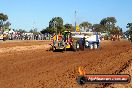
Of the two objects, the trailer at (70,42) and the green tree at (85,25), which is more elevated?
the green tree at (85,25)

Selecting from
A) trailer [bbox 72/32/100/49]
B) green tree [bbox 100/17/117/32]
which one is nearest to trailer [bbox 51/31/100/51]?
trailer [bbox 72/32/100/49]

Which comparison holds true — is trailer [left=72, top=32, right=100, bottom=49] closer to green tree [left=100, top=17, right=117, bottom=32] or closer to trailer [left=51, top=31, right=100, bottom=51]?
trailer [left=51, top=31, right=100, bottom=51]

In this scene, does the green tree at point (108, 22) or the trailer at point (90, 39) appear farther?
the green tree at point (108, 22)

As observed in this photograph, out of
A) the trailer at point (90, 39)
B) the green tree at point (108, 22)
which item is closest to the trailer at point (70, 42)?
the trailer at point (90, 39)

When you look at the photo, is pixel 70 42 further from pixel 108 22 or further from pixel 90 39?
pixel 108 22

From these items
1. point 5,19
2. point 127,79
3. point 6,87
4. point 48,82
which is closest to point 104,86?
point 48,82

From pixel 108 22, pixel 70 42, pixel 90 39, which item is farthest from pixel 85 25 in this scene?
pixel 70 42

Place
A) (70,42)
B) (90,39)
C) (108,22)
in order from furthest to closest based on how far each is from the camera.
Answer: (108,22) → (90,39) → (70,42)

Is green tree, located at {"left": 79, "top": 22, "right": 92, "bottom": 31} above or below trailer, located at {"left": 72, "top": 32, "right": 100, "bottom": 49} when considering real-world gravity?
above

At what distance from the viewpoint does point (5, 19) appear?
4532 inches

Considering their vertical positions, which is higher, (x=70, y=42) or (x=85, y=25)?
(x=85, y=25)

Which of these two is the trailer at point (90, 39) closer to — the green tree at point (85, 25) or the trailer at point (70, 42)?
the trailer at point (70, 42)

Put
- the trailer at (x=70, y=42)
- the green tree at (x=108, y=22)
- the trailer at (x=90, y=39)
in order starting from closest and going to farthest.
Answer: the trailer at (x=70, y=42) < the trailer at (x=90, y=39) < the green tree at (x=108, y=22)

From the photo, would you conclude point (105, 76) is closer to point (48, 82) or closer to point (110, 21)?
point (48, 82)
